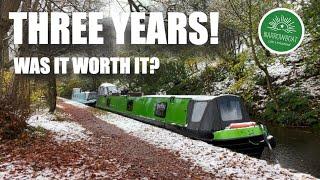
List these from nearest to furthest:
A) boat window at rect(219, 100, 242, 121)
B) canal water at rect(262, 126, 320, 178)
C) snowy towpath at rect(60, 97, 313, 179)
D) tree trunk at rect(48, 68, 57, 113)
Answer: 1. snowy towpath at rect(60, 97, 313, 179)
2. canal water at rect(262, 126, 320, 178)
3. boat window at rect(219, 100, 242, 121)
4. tree trunk at rect(48, 68, 57, 113)

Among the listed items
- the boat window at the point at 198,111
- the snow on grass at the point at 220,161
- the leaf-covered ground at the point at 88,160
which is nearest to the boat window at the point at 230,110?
the boat window at the point at 198,111

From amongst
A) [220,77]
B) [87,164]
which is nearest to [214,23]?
[87,164]

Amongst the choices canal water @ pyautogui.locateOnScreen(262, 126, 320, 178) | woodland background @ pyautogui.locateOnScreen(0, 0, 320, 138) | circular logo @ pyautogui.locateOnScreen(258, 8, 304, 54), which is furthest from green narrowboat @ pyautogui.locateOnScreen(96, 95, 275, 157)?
woodland background @ pyautogui.locateOnScreen(0, 0, 320, 138)

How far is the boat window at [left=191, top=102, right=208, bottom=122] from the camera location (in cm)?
1979

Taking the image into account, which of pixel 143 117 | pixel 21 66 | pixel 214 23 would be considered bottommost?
pixel 143 117

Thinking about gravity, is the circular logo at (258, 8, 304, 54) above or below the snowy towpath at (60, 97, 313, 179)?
above

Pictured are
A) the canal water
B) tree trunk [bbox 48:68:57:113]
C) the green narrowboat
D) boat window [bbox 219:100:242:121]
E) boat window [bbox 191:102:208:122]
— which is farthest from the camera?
tree trunk [bbox 48:68:57:113]

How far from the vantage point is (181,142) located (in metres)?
16.3

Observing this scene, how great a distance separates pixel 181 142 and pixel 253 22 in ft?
55.7

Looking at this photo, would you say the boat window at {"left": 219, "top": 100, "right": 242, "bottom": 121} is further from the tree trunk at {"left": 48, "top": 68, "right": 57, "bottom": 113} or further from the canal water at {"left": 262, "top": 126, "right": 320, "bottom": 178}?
the tree trunk at {"left": 48, "top": 68, "right": 57, "bottom": 113}

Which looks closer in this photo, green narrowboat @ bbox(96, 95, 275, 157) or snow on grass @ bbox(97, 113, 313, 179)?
snow on grass @ bbox(97, 113, 313, 179)

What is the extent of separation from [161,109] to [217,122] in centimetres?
673

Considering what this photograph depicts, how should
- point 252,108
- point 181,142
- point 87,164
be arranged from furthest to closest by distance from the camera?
point 252,108 < point 181,142 < point 87,164

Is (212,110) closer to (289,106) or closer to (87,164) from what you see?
(87,164)
